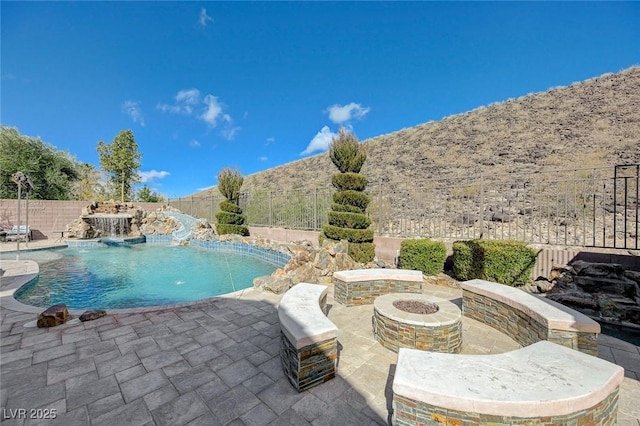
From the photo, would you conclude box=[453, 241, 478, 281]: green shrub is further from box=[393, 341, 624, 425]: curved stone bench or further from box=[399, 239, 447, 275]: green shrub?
box=[393, 341, 624, 425]: curved stone bench

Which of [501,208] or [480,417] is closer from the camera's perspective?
[480,417]

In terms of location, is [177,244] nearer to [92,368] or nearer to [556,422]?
[92,368]

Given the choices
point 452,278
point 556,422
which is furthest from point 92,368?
point 452,278

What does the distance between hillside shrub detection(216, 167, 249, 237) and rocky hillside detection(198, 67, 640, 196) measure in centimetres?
703

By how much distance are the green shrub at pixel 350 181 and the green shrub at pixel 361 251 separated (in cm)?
170

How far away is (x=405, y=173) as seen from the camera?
576 inches

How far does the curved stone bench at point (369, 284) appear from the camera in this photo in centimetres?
423

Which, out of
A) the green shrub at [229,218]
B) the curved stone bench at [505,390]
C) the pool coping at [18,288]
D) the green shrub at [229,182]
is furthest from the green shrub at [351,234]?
the green shrub at [229,182]

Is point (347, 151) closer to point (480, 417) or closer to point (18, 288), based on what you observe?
point (480, 417)

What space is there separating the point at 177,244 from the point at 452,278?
43.4 ft

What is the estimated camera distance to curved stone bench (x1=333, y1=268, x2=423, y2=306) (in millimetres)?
4227

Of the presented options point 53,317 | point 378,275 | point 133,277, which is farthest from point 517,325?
point 133,277

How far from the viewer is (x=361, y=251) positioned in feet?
22.9

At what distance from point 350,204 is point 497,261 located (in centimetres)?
376
